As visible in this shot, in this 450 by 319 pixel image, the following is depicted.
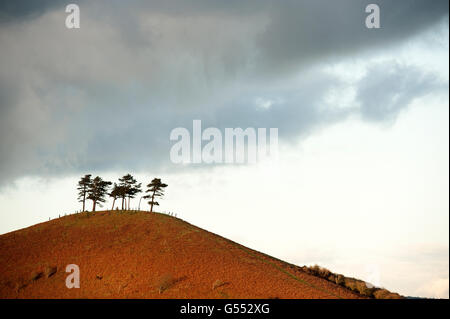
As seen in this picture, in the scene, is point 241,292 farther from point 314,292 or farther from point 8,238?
point 8,238

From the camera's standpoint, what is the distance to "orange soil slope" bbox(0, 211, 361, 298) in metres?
48.1

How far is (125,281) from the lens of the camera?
50.3m

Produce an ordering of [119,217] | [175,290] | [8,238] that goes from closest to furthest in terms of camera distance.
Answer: [175,290] → [8,238] → [119,217]

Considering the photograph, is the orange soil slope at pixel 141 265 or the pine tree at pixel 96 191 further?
the pine tree at pixel 96 191

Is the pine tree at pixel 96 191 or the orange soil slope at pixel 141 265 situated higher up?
the pine tree at pixel 96 191

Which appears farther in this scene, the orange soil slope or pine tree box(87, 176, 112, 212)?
pine tree box(87, 176, 112, 212)

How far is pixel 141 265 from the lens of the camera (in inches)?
2132

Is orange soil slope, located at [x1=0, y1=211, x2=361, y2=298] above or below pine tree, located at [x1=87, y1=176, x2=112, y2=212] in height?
below

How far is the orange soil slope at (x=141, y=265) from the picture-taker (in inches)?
1895
